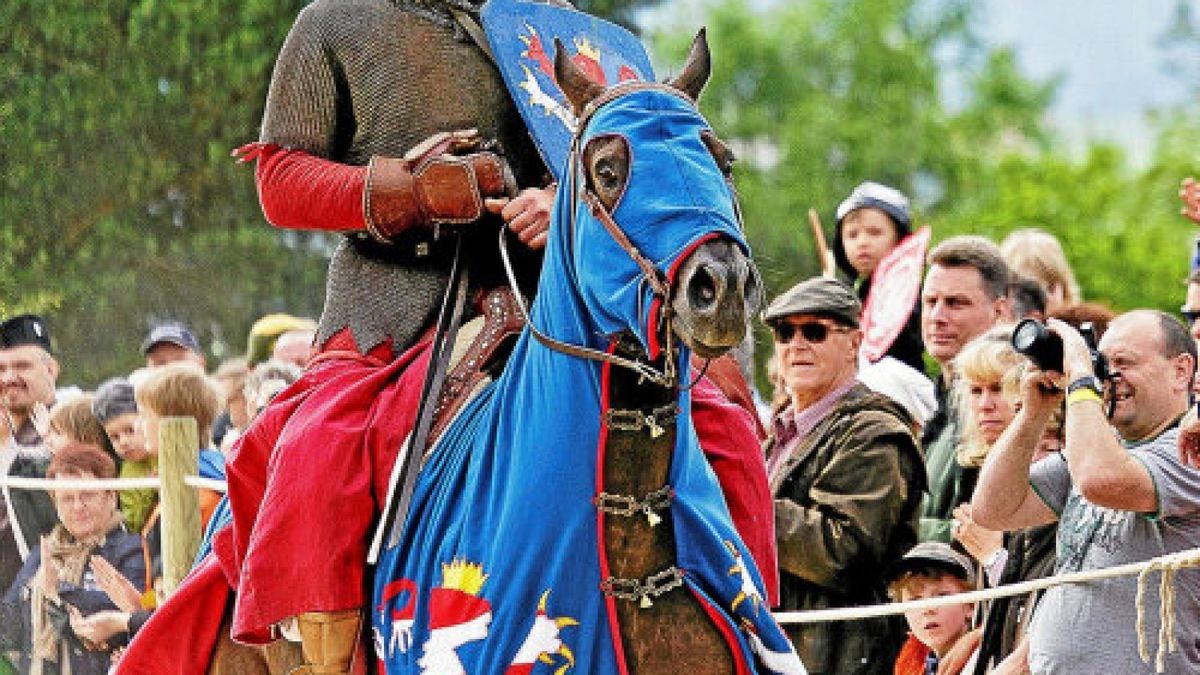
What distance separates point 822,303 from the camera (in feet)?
27.7

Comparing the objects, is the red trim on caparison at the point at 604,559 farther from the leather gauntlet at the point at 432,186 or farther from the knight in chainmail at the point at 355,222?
the leather gauntlet at the point at 432,186

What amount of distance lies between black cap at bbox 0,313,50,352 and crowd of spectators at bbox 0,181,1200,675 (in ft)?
0.04

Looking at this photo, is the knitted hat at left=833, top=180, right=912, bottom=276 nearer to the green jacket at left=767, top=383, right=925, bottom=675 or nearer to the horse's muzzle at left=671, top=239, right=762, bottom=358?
the green jacket at left=767, top=383, right=925, bottom=675

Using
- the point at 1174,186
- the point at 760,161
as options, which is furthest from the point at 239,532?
the point at 760,161

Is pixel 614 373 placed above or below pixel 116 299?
above

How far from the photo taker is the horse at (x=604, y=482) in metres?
5.24

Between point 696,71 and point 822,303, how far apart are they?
300cm

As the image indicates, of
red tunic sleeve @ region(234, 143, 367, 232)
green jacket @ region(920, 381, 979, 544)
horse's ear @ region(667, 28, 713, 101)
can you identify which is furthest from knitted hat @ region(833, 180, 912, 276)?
horse's ear @ region(667, 28, 713, 101)

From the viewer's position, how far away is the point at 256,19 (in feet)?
69.2

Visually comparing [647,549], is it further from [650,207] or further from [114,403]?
[114,403]

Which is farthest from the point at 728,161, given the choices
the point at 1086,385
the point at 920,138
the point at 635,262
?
the point at 920,138

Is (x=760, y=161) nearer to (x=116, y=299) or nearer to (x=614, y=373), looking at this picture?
(x=116, y=299)

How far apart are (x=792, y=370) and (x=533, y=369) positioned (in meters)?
2.95

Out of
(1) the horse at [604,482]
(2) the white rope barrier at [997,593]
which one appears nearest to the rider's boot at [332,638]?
(1) the horse at [604,482]
